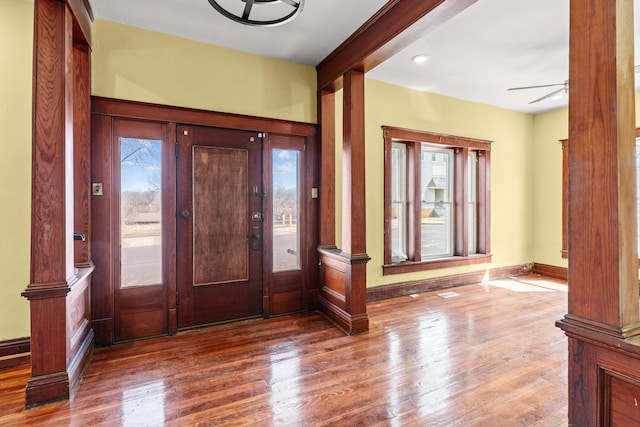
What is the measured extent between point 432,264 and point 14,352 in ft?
15.6

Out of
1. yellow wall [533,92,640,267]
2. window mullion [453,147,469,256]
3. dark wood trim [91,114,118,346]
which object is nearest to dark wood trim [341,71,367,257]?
dark wood trim [91,114,118,346]

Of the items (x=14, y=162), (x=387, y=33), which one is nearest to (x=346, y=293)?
(x=387, y=33)

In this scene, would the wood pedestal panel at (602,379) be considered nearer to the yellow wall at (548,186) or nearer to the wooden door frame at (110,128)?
the wooden door frame at (110,128)

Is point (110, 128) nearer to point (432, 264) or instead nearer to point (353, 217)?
point (353, 217)

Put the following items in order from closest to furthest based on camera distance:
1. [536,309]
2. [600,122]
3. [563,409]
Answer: [600,122], [563,409], [536,309]

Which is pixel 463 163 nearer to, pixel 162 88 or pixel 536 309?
pixel 536 309

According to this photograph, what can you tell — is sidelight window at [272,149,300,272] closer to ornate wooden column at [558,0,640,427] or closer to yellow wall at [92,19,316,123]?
yellow wall at [92,19,316,123]

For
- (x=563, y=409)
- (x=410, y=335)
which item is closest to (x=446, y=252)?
(x=410, y=335)

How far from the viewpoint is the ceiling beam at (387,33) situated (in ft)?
7.58

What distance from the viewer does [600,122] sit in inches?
51.9

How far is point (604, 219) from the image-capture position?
1308mm

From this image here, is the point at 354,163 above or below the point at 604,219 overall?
above

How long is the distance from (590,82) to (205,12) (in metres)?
2.83

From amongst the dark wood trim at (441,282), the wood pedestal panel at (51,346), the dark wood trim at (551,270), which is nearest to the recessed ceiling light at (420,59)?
the dark wood trim at (441,282)
